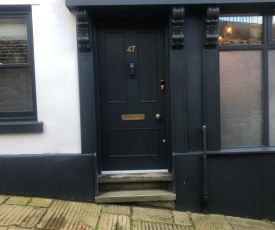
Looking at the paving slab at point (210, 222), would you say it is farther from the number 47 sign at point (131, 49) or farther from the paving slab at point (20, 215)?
the number 47 sign at point (131, 49)

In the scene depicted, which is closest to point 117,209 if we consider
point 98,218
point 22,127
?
point 98,218

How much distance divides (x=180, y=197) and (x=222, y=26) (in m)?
2.52

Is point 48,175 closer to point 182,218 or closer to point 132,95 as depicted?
point 132,95

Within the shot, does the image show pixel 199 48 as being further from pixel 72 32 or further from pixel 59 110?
pixel 59 110

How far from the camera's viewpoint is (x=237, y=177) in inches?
212

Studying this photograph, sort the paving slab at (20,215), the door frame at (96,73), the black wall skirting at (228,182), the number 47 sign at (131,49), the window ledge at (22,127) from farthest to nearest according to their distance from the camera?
the number 47 sign at (131,49), the black wall skirting at (228,182), the window ledge at (22,127), the door frame at (96,73), the paving slab at (20,215)

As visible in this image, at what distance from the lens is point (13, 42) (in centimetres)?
534

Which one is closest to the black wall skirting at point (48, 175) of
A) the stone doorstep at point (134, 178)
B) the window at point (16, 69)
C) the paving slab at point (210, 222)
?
the stone doorstep at point (134, 178)

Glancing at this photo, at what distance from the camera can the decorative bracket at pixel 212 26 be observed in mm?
5043

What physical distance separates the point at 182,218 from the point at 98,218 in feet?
3.75

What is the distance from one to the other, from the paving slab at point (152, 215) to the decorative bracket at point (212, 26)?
7.89ft

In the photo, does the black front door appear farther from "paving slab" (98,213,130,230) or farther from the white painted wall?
"paving slab" (98,213,130,230)

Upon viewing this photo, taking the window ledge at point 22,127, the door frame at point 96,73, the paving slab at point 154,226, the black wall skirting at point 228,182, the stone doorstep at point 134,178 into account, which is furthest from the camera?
the stone doorstep at point 134,178

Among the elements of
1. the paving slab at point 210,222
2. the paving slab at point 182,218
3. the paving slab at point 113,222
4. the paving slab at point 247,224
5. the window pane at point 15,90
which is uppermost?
the window pane at point 15,90
